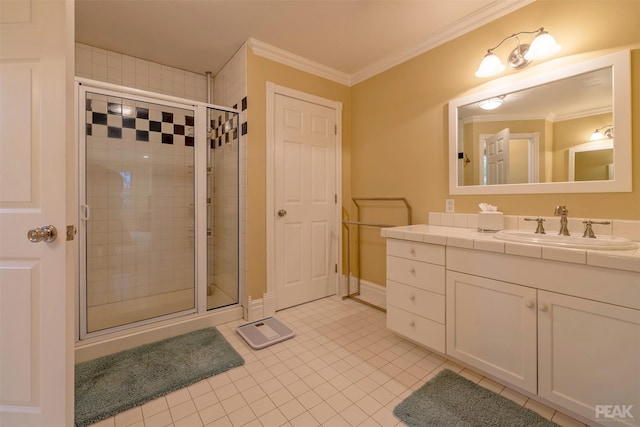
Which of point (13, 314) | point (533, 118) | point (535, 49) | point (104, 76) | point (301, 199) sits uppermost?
point (104, 76)

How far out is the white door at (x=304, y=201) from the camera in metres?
2.49

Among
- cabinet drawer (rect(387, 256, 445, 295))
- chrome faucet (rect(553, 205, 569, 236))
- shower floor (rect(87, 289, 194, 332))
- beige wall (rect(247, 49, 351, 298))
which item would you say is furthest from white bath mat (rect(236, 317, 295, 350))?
chrome faucet (rect(553, 205, 569, 236))

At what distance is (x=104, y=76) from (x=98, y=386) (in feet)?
8.30

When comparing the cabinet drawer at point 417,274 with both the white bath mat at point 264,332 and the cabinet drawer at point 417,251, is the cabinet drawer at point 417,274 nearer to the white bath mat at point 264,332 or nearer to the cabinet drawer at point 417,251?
the cabinet drawer at point 417,251

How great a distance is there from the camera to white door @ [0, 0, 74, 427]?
106cm

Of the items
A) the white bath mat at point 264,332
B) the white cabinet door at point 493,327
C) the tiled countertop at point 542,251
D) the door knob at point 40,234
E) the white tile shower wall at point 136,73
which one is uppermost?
the white tile shower wall at point 136,73

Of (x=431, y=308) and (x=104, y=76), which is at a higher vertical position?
(x=104, y=76)

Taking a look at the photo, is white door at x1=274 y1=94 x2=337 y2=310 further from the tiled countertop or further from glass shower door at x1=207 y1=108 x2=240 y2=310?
the tiled countertop

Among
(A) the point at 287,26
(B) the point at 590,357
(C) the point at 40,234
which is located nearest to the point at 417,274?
(B) the point at 590,357

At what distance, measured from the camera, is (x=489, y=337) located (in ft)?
4.68

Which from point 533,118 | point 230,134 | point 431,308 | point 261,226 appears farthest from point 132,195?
point 533,118

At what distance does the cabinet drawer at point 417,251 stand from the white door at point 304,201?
0.99 meters

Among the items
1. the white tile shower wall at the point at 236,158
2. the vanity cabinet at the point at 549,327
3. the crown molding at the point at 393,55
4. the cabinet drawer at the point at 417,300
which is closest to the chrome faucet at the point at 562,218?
the vanity cabinet at the point at 549,327

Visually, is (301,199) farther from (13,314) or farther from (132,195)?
(13,314)
